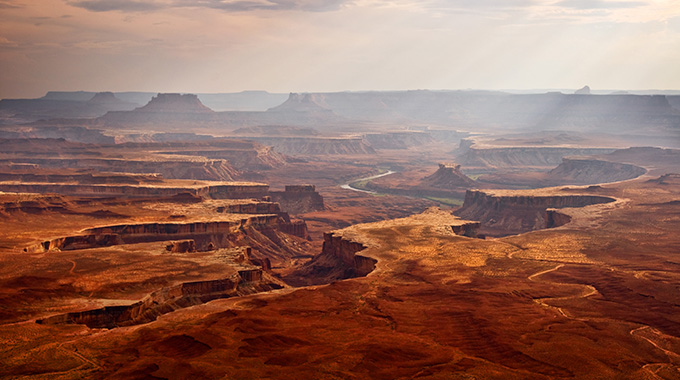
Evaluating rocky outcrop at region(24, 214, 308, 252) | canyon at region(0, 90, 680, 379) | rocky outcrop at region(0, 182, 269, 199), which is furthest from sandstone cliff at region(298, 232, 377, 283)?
rocky outcrop at region(0, 182, 269, 199)

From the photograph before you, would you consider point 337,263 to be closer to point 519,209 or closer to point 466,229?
point 466,229

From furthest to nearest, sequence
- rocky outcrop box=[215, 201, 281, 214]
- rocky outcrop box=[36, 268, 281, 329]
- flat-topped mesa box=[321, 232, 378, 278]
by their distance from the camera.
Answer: rocky outcrop box=[215, 201, 281, 214], flat-topped mesa box=[321, 232, 378, 278], rocky outcrop box=[36, 268, 281, 329]

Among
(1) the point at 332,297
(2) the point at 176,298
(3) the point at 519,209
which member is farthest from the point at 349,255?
(3) the point at 519,209

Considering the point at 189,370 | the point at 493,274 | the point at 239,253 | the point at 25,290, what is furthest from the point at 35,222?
the point at 189,370

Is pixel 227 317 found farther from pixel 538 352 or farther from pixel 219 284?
pixel 538 352

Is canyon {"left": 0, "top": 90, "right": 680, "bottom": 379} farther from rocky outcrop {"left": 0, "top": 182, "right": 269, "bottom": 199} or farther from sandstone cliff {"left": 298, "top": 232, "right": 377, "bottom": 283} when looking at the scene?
rocky outcrop {"left": 0, "top": 182, "right": 269, "bottom": 199}
